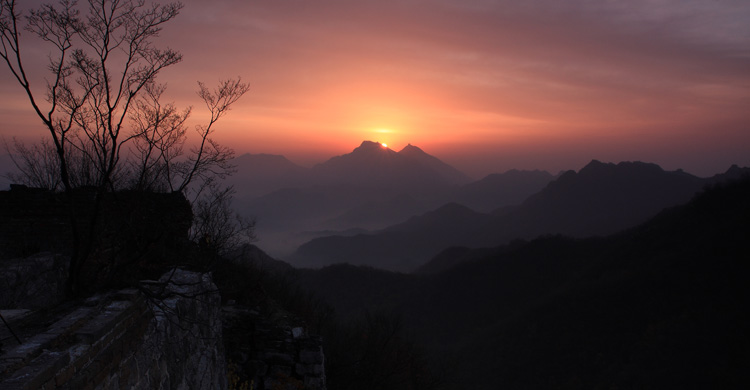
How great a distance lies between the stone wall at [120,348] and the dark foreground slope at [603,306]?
77.3 ft

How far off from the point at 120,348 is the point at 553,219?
115522mm

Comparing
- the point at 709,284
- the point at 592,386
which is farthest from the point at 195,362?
the point at 709,284

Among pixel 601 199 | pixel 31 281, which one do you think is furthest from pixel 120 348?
pixel 601 199

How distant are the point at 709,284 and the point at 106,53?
123 ft

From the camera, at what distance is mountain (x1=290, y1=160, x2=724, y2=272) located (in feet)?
326

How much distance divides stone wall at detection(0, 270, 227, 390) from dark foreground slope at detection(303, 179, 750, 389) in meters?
23.5

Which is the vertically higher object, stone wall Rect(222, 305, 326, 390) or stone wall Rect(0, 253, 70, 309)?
stone wall Rect(0, 253, 70, 309)

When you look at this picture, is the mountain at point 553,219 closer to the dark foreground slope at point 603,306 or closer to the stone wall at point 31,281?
the dark foreground slope at point 603,306

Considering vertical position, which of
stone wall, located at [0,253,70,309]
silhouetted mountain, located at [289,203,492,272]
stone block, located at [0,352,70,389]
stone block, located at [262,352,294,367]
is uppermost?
stone block, located at [0,352,70,389]

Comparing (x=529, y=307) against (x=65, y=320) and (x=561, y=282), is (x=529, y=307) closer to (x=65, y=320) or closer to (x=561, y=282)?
(x=561, y=282)

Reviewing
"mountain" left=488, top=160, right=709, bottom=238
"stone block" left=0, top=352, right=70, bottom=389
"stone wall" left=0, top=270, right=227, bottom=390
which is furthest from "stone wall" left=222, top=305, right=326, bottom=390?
"mountain" left=488, top=160, right=709, bottom=238

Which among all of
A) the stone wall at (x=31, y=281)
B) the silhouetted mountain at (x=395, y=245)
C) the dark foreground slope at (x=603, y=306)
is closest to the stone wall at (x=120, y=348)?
the stone wall at (x=31, y=281)

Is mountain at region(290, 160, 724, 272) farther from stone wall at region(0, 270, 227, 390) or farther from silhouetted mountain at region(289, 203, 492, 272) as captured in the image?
stone wall at region(0, 270, 227, 390)

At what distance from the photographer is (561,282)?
135 feet
